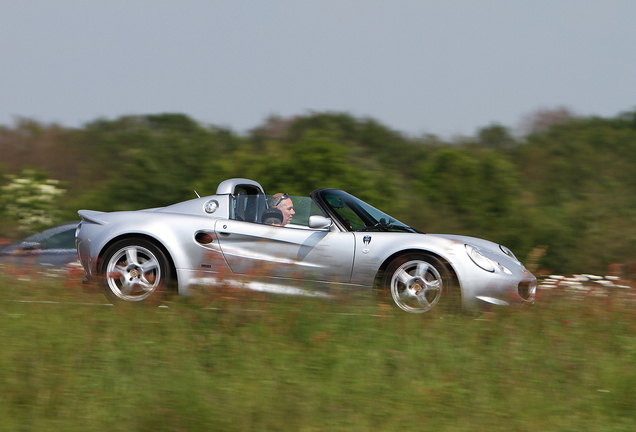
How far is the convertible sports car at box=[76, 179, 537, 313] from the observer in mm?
5508

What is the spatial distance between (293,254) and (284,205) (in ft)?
1.95

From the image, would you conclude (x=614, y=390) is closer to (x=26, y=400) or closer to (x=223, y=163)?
(x=26, y=400)

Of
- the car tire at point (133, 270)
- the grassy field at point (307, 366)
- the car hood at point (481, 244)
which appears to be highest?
the car hood at point (481, 244)

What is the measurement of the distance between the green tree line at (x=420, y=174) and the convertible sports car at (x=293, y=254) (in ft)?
2.50

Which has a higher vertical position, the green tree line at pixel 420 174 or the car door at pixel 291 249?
the green tree line at pixel 420 174

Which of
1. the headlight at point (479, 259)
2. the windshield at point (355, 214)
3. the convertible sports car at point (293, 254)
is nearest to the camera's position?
the convertible sports car at point (293, 254)

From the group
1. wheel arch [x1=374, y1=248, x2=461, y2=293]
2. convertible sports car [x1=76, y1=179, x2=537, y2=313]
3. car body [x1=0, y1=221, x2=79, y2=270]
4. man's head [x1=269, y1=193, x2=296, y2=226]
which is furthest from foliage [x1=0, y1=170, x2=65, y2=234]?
wheel arch [x1=374, y1=248, x2=461, y2=293]

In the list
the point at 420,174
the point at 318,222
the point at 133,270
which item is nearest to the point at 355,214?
the point at 318,222

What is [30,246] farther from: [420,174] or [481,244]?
[420,174]

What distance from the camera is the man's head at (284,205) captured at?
240 inches

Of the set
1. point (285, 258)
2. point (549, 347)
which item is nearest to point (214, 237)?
point (285, 258)

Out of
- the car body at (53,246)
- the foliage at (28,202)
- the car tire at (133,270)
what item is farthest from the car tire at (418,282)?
the foliage at (28,202)

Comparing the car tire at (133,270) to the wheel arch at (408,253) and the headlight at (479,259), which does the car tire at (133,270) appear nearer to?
the wheel arch at (408,253)

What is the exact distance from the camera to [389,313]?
4.92 meters
